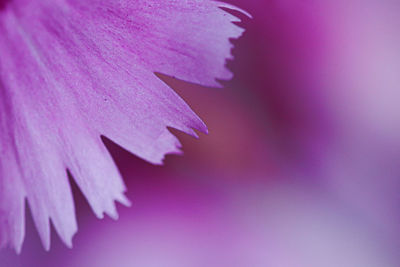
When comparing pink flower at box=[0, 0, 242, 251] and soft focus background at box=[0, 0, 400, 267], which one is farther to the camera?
soft focus background at box=[0, 0, 400, 267]

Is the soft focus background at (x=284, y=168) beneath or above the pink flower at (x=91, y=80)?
beneath

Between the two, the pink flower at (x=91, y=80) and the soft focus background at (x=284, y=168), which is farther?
the soft focus background at (x=284, y=168)

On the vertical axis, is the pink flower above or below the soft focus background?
above

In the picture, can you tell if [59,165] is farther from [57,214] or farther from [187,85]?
[187,85]

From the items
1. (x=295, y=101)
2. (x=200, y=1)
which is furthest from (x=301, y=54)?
(x=200, y=1)
